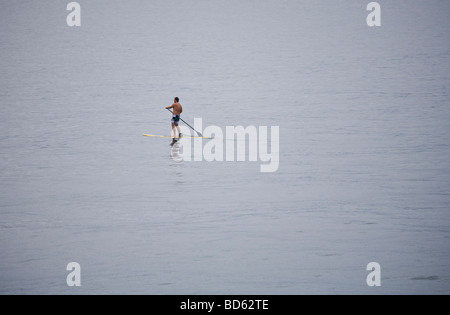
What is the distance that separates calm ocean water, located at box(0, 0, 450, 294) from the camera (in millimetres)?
12461

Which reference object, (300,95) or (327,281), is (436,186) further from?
(300,95)

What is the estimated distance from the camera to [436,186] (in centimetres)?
1775

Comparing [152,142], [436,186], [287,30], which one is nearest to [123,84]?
[152,142]

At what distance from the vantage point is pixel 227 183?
59.5 feet

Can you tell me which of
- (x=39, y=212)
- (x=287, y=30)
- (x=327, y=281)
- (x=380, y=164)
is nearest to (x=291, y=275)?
(x=327, y=281)

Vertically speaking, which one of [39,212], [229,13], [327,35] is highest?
[229,13]

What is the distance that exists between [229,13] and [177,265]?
8806cm

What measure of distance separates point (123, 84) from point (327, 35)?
107 feet

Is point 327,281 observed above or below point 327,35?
below

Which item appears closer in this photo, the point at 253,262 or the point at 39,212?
the point at 253,262

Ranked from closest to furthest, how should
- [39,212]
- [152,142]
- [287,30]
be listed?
Answer: [39,212]
[152,142]
[287,30]

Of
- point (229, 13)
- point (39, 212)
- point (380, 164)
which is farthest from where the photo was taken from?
point (229, 13)

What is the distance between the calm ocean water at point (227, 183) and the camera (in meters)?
12.5

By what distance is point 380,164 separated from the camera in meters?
20.1
